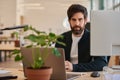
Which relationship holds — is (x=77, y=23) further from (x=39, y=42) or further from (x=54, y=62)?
(x=39, y=42)

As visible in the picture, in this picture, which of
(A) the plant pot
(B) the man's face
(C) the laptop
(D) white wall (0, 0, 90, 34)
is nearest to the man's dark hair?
(B) the man's face

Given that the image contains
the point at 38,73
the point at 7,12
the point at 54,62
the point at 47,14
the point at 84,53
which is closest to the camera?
the point at 38,73

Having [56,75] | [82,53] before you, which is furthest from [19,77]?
[82,53]

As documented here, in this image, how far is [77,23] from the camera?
2738mm

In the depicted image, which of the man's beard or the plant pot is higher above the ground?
the man's beard

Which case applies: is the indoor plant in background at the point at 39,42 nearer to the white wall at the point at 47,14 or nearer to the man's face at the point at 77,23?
the man's face at the point at 77,23

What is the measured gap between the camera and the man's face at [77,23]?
2.72 meters

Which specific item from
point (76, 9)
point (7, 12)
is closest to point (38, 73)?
point (76, 9)

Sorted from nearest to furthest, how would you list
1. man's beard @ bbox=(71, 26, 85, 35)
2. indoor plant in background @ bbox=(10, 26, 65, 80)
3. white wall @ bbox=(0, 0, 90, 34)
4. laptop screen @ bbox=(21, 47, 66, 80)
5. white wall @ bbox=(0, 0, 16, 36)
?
indoor plant in background @ bbox=(10, 26, 65, 80) < laptop screen @ bbox=(21, 47, 66, 80) < man's beard @ bbox=(71, 26, 85, 35) < white wall @ bbox=(0, 0, 16, 36) < white wall @ bbox=(0, 0, 90, 34)

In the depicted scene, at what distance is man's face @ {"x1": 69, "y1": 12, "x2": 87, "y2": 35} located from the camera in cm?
272

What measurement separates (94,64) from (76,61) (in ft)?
1.11

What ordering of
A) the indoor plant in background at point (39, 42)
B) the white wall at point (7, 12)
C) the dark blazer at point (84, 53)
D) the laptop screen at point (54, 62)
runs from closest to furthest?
the indoor plant in background at point (39, 42) → the laptop screen at point (54, 62) → the dark blazer at point (84, 53) → the white wall at point (7, 12)

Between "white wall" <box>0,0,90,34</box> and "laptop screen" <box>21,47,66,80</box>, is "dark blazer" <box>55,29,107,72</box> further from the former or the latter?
"white wall" <box>0,0,90,34</box>

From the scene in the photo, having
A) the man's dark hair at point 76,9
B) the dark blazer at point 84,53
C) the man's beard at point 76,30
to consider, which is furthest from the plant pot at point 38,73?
the man's dark hair at point 76,9
